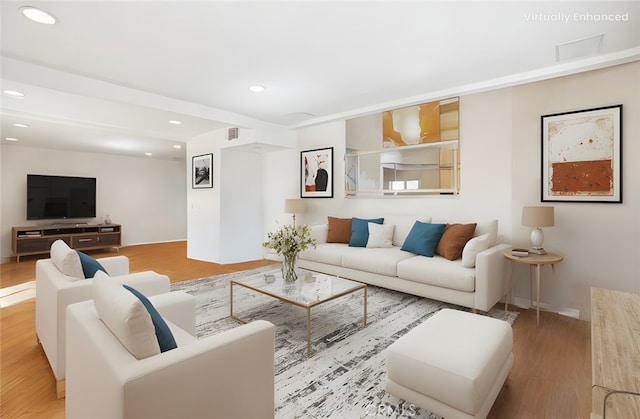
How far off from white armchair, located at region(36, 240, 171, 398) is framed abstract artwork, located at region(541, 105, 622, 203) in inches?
152

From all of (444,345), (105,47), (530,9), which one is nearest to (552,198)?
(530,9)

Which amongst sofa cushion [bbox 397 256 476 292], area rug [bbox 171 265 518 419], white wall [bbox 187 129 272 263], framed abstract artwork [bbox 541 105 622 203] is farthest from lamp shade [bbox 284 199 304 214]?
framed abstract artwork [bbox 541 105 622 203]

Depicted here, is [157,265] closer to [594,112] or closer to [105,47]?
[105,47]

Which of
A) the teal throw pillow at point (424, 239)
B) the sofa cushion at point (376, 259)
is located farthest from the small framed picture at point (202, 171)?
the teal throw pillow at point (424, 239)

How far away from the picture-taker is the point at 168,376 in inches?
41.2

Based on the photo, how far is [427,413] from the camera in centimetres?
171

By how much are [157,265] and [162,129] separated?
2418 millimetres

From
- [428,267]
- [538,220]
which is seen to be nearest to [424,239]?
[428,267]

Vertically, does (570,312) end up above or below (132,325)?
below

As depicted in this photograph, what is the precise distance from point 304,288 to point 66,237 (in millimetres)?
6230

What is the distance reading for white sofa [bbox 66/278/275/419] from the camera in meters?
1.00

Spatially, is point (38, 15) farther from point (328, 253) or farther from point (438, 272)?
point (438, 272)

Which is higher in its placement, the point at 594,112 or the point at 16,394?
the point at 594,112

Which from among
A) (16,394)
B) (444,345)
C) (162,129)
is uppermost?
(162,129)
